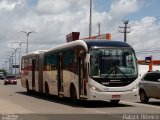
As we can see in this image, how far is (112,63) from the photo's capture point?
73.4 feet

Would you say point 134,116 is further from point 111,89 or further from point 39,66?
point 39,66

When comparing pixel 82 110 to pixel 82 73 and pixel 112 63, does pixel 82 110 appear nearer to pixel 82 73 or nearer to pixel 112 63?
pixel 82 73

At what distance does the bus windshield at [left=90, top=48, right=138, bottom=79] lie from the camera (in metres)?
22.2

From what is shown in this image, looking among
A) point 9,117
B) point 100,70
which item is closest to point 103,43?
point 100,70

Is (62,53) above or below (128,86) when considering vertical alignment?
above

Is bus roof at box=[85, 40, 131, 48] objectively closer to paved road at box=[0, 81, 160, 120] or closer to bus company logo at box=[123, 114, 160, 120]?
paved road at box=[0, 81, 160, 120]

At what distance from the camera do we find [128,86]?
2241 centimetres

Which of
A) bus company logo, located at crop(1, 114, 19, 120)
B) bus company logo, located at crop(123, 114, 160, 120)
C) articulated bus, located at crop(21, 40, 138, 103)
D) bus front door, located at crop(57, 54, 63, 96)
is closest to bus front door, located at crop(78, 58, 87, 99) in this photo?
articulated bus, located at crop(21, 40, 138, 103)

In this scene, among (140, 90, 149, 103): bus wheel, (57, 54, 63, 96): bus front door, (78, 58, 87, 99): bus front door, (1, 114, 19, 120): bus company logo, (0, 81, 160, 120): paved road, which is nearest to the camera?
(1, 114, 19, 120): bus company logo

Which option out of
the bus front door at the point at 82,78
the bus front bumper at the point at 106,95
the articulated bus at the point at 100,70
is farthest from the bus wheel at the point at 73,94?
the bus front bumper at the point at 106,95

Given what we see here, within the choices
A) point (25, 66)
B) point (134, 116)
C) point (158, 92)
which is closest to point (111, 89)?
point (158, 92)

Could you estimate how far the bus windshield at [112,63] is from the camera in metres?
22.2

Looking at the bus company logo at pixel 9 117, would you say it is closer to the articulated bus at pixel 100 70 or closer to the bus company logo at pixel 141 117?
the bus company logo at pixel 141 117

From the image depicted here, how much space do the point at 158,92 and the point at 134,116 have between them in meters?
6.83
